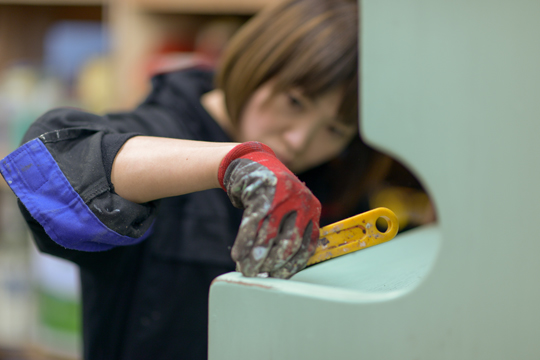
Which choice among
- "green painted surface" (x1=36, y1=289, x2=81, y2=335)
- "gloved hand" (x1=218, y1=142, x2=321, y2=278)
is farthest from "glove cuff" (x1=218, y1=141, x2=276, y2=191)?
"green painted surface" (x1=36, y1=289, x2=81, y2=335)

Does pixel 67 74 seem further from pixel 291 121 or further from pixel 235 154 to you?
pixel 235 154

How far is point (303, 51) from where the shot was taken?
2.11 ft

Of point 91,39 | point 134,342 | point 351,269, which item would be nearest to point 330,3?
point 351,269

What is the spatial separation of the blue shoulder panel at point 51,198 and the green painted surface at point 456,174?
0.17 m

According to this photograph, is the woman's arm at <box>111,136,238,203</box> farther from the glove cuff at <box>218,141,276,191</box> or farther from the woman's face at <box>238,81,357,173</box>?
the woman's face at <box>238,81,357,173</box>

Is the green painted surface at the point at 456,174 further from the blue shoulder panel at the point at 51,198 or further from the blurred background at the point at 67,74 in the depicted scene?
the blurred background at the point at 67,74

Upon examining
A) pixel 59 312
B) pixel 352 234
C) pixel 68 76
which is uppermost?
pixel 352 234

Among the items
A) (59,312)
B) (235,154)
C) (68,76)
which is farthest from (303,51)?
(59,312)

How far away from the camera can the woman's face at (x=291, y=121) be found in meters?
0.67

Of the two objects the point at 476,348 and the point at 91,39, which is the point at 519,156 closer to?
the point at 476,348

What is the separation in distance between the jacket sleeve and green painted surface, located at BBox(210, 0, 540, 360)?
6.0 inches

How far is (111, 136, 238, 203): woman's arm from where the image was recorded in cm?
34

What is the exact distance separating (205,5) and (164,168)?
0.77 meters

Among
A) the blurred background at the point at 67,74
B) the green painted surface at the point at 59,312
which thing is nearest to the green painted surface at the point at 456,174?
the blurred background at the point at 67,74
